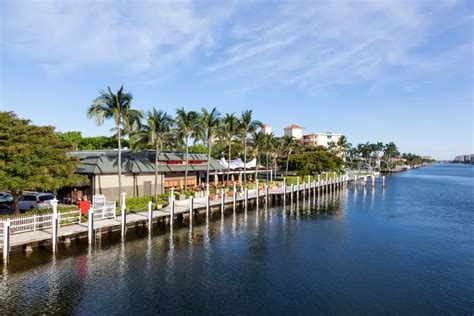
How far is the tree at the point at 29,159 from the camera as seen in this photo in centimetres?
3005

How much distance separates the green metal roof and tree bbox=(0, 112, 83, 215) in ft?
20.3

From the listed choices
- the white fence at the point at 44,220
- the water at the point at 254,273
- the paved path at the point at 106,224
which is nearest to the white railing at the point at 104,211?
the white fence at the point at 44,220

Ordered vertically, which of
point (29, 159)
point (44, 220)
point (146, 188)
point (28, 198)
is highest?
point (29, 159)

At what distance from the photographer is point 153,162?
52.6 meters

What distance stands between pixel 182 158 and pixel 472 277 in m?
42.8

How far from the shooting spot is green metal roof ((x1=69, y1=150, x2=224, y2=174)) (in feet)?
143

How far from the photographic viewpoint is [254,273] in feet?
86.9

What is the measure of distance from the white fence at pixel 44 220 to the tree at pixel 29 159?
8.20 ft

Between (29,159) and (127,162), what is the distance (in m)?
17.6

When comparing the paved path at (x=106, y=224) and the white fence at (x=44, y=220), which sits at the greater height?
the white fence at (x=44, y=220)

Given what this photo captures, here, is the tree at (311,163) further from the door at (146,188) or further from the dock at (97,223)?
the door at (146,188)

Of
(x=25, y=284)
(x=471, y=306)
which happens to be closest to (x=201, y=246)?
(x=25, y=284)

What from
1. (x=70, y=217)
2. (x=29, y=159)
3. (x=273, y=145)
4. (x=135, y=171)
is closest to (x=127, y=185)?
(x=135, y=171)

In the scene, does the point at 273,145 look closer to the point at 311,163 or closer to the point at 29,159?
the point at 311,163
